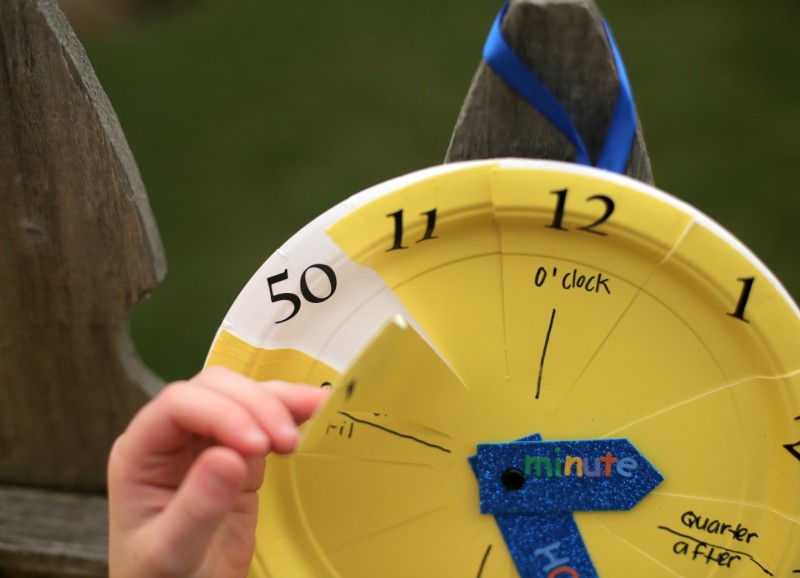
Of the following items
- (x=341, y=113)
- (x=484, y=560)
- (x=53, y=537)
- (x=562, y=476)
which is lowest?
(x=53, y=537)

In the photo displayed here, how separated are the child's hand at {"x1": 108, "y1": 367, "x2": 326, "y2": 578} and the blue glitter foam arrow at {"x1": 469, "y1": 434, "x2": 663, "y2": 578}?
0.73 feet

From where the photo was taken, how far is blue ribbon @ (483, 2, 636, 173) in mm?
910

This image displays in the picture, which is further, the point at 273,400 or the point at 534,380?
the point at 534,380

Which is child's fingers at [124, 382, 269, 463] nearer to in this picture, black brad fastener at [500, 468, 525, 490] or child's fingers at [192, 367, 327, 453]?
child's fingers at [192, 367, 327, 453]

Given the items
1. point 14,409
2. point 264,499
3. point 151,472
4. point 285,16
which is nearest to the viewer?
point 151,472

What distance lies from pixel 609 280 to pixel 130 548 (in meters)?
0.52

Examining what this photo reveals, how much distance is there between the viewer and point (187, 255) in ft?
9.75

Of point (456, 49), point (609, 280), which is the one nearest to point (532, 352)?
point (609, 280)

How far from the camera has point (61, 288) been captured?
3.67 ft

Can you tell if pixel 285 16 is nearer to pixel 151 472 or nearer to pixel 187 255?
pixel 187 255

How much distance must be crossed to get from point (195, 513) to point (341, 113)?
2.72 metres

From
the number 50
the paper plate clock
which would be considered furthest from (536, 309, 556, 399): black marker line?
the number 50

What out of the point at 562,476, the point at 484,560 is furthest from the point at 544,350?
the point at 484,560

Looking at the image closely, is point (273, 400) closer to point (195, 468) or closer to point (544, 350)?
point (195, 468)
